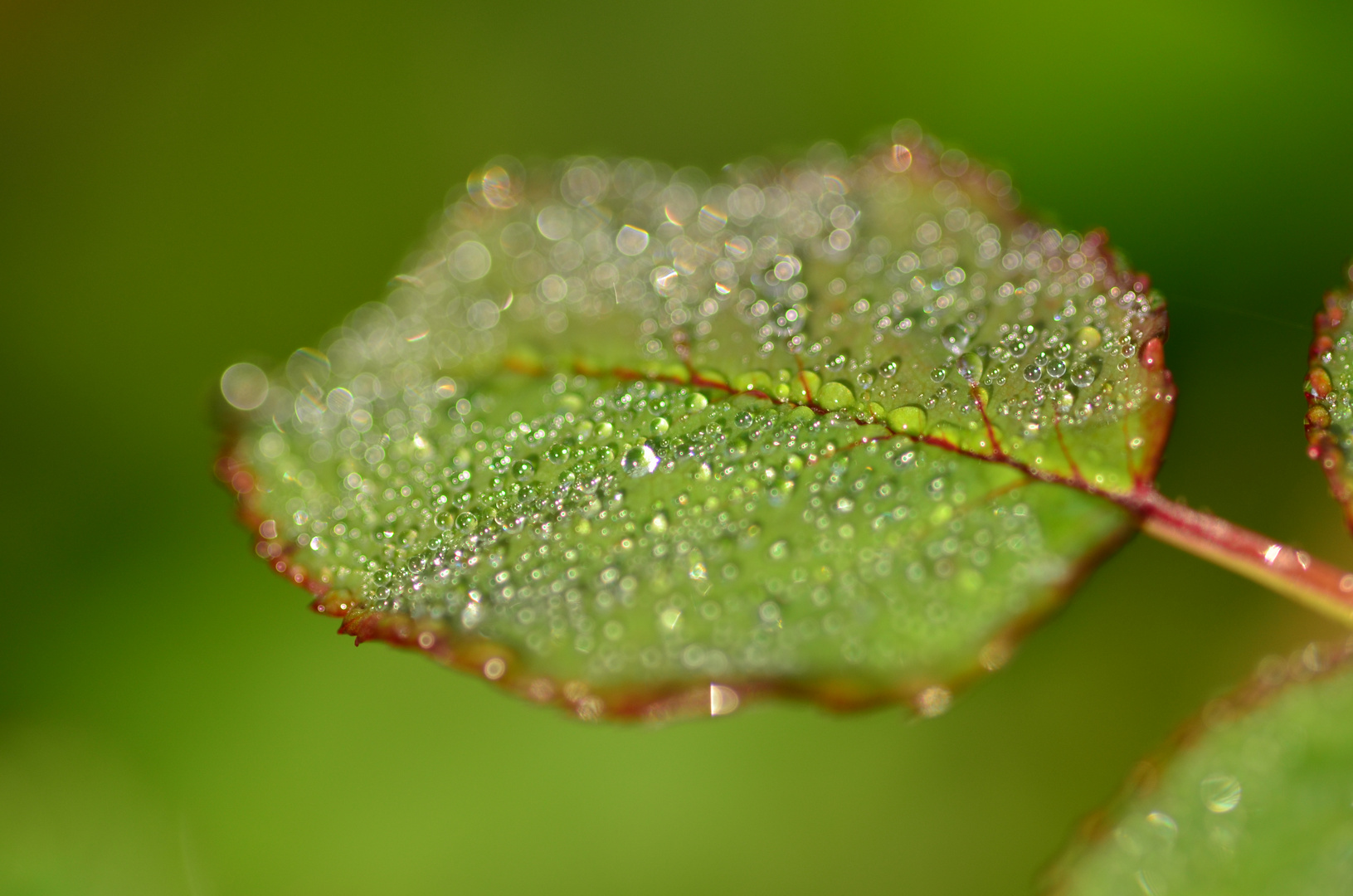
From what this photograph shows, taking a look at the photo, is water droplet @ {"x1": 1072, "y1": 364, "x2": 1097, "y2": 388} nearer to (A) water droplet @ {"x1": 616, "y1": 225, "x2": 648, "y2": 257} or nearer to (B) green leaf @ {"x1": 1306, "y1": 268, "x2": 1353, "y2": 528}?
(B) green leaf @ {"x1": 1306, "y1": 268, "x2": 1353, "y2": 528}

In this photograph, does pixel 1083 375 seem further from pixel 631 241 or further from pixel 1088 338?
pixel 631 241

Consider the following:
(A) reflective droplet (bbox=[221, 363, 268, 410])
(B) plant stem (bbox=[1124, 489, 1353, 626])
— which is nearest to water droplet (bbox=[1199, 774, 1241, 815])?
(B) plant stem (bbox=[1124, 489, 1353, 626])

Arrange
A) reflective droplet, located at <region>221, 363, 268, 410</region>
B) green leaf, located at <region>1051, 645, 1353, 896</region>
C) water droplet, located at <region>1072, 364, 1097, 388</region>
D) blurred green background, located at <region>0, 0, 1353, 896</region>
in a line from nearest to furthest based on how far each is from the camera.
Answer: green leaf, located at <region>1051, 645, 1353, 896</region>, water droplet, located at <region>1072, 364, 1097, 388</region>, reflective droplet, located at <region>221, 363, 268, 410</region>, blurred green background, located at <region>0, 0, 1353, 896</region>

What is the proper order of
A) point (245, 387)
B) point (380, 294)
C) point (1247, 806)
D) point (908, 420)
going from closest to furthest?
point (1247, 806)
point (908, 420)
point (245, 387)
point (380, 294)

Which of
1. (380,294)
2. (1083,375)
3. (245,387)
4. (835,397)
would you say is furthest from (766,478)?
(380,294)

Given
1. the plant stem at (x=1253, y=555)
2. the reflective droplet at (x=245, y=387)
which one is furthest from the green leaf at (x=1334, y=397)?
the reflective droplet at (x=245, y=387)

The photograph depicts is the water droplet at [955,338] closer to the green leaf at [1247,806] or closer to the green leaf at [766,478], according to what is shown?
the green leaf at [766,478]

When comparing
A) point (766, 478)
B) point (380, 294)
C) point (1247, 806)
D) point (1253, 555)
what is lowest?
point (1247, 806)
